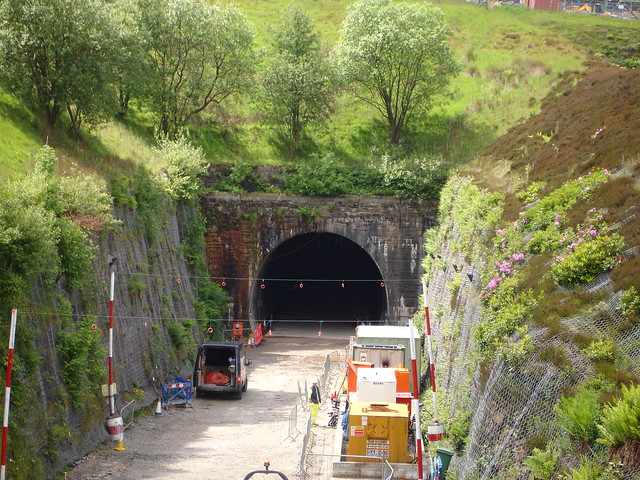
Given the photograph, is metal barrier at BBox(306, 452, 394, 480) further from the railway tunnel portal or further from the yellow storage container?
the railway tunnel portal

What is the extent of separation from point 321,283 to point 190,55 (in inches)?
809

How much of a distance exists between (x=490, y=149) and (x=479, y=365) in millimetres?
23995

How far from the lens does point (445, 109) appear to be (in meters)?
49.0

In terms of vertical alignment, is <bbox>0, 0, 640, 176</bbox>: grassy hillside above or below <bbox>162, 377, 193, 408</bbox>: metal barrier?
above

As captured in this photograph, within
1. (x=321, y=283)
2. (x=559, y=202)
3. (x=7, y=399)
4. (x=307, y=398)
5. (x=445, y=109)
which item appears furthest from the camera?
(x=321, y=283)

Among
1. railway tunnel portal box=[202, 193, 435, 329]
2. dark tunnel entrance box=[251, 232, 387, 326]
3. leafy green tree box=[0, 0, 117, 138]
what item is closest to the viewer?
leafy green tree box=[0, 0, 117, 138]

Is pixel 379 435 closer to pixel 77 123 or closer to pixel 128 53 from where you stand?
pixel 128 53

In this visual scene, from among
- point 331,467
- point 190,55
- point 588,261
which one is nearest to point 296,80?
point 190,55

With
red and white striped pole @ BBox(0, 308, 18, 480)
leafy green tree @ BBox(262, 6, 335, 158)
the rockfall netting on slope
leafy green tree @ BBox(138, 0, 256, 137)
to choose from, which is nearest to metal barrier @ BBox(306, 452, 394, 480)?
the rockfall netting on slope

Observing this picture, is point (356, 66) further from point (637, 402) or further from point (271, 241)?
point (637, 402)

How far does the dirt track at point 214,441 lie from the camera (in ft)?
63.9

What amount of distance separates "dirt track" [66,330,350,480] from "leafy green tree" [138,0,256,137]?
15.5m

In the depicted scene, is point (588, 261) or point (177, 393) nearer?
point (588, 261)

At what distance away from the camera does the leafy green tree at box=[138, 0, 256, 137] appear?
132ft
